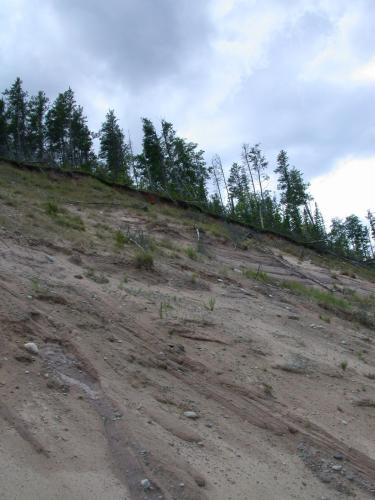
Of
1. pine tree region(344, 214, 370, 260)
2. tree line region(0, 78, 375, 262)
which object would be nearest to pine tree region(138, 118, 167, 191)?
tree line region(0, 78, 375, 262)

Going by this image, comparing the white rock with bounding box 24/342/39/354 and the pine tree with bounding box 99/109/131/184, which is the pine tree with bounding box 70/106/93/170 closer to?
the pine tree with bounding box 99/109/131/184

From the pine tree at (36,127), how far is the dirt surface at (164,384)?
33057 millimetres

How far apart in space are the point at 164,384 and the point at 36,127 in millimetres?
41292

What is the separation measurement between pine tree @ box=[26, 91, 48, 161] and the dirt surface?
33057mm

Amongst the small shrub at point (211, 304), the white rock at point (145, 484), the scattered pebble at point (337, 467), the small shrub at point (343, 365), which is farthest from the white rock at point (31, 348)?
the small shrub at point (343, 365)

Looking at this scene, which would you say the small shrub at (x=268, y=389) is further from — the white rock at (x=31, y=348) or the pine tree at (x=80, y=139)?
the pine tree at (x=80, y=139)

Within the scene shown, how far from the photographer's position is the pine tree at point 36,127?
140 ft

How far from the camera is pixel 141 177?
46.8 metres

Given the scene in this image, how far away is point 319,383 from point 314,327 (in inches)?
117

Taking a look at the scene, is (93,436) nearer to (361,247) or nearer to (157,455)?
(157,455)

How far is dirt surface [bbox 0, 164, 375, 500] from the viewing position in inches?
177

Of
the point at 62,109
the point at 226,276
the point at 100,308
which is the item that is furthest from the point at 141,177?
the point at 100,308

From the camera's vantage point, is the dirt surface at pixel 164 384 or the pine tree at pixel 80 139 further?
the pine tree at pixel 80 139

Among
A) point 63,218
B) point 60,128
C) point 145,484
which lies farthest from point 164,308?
point 60,128
